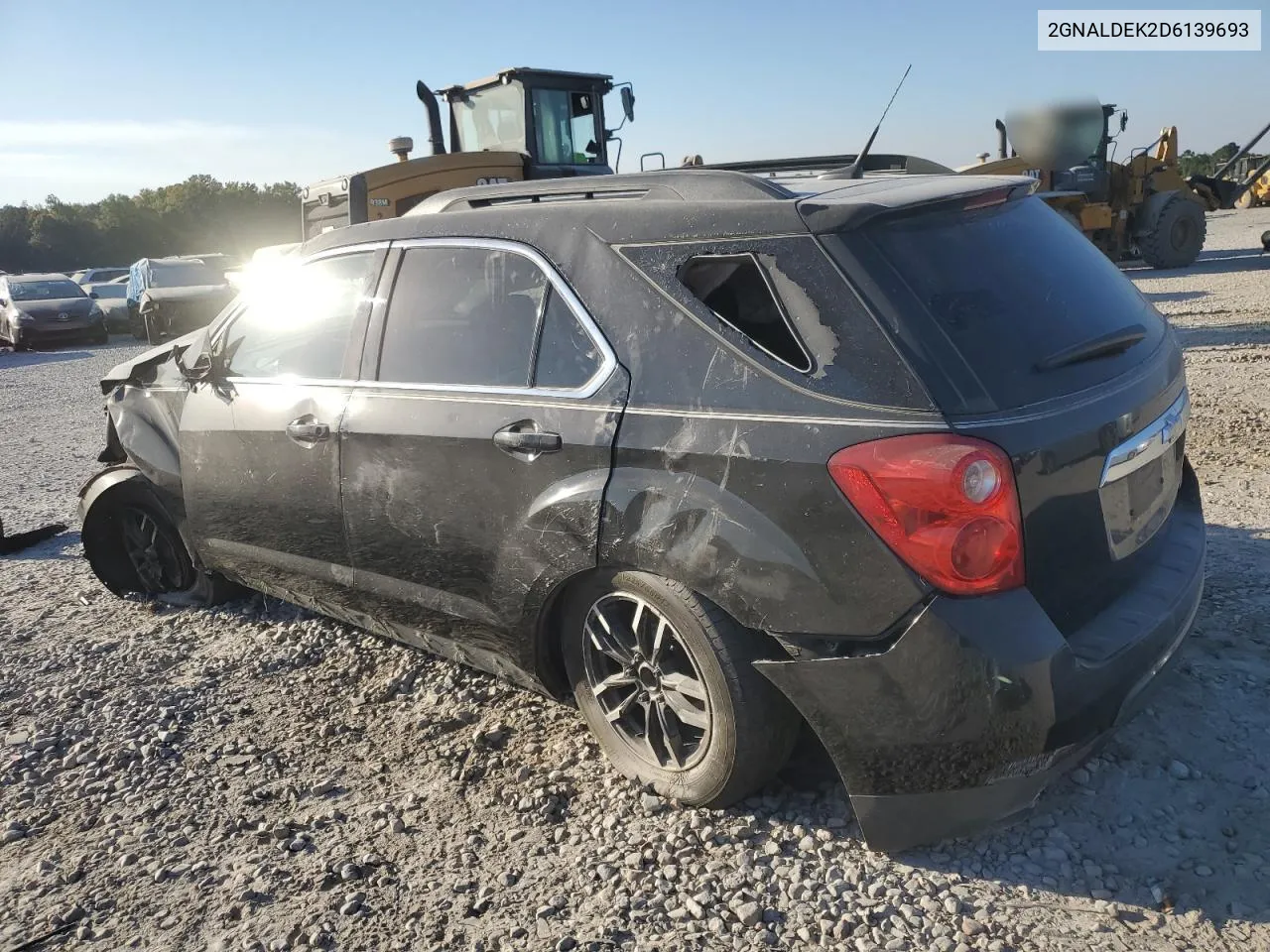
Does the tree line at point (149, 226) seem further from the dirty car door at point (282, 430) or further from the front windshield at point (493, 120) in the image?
the dirty car door at point (282, 430)

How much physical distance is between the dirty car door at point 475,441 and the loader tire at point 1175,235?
1899cm

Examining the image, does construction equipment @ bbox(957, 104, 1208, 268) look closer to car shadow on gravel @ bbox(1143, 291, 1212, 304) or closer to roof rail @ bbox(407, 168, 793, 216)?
car shadow on gravel @ bbox(1143, 291, 1212, 304)

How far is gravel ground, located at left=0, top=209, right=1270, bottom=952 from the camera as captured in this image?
8.15 feet

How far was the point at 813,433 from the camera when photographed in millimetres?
2443

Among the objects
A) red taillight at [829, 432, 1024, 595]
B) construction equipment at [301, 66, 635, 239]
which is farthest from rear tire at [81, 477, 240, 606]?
construction equipment at [301, 66, 635, 239]

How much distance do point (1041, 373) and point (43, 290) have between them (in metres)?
25.4

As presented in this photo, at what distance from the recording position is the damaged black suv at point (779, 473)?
2.35m

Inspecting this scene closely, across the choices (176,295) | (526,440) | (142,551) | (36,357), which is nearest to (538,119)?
(142,551)

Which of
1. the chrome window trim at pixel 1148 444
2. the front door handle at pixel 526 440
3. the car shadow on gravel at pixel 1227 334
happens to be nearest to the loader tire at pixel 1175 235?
the car shadow on gravel at pixel 1227 334

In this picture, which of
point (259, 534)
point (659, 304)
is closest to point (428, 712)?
point (259, 534)

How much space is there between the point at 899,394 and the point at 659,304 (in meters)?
0.76

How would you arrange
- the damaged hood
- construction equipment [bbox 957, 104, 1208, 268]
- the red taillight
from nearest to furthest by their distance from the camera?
the red taillight
the damaged hood
construction equipment [bbox 957, 104, 1208, 268]

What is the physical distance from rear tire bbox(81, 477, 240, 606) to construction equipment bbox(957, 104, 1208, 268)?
54.5 ft

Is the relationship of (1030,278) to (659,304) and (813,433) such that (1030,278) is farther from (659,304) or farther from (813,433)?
(659,304)
